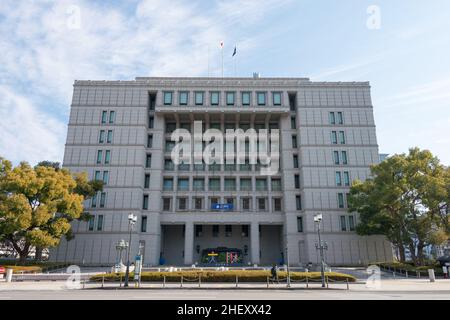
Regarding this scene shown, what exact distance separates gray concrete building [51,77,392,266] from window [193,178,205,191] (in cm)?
29

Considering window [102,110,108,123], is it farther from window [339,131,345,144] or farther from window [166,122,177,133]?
window [339,131,345,144]

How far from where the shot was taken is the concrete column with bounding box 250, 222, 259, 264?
163 ft

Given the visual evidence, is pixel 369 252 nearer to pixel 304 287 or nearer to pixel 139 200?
pixel 304 287

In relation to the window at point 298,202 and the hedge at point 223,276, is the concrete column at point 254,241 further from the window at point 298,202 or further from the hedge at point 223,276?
the hedge at point 223,276

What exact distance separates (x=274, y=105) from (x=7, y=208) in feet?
139

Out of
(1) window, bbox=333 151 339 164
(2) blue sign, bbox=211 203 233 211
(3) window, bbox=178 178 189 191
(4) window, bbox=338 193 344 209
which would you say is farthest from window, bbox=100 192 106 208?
(1) window, bbox=333 151 339 164

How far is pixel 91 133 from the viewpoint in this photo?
2051 inches

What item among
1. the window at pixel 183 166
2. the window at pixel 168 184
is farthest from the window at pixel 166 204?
the window at pixel 183 166

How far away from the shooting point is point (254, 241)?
50094 millimetres

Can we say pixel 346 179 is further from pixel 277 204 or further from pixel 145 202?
pixel 145 202

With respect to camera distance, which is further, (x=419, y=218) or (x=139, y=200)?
(x=139, y=200)

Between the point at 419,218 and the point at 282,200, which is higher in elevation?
the point at 282,200
